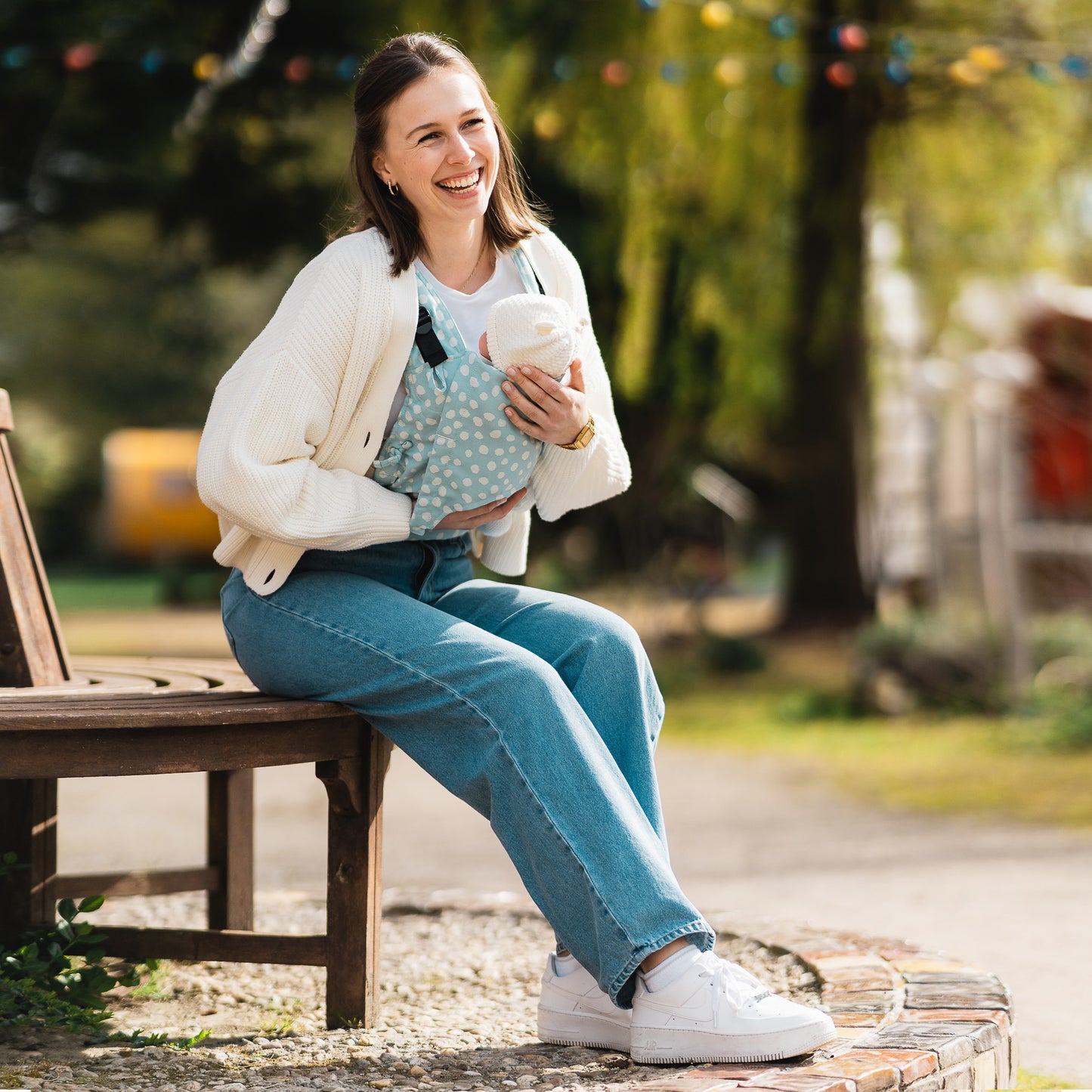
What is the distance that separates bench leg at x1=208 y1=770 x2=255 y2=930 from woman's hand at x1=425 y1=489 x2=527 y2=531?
0.96 m

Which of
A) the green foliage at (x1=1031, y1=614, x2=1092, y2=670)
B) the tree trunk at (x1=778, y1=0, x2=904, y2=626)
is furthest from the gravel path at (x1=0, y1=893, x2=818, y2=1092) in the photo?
the tree trunk at (x1=778, y1=0, x2=904, y2=626)

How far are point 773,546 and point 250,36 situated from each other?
18899mm

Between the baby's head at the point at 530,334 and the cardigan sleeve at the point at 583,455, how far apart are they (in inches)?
6.7

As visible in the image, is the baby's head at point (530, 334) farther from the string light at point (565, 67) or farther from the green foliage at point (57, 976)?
the string light at point (565, 67)

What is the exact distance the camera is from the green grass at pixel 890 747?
233 inches

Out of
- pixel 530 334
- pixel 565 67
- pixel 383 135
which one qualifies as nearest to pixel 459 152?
pixel 383 135

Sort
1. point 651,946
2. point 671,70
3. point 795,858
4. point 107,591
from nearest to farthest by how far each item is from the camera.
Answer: point 651,946, point 795,858, point 671,70, point 107,591

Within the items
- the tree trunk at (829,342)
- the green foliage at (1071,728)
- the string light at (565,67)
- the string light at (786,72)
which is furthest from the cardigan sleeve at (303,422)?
the tree trunk at (829,342)

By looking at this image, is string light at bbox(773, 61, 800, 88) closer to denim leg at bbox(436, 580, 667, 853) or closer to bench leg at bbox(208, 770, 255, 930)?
bench leg at bbox(208, 770, 255, 930)

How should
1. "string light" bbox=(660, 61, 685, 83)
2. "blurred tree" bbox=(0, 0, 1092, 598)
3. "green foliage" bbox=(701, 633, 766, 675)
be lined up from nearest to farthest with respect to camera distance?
1. "string light" bbox=(660, 61, 685, 83)
2. "blurred tree" bbox=(0, 0, 1092, 598)
3. "green foliage" bbox=(701, 633, 766, 675)

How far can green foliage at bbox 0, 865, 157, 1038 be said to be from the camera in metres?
2.63

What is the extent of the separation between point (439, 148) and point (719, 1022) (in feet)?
4.67

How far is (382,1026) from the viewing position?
2666 millimetres

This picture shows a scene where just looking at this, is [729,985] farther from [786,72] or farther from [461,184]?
[786,72]
